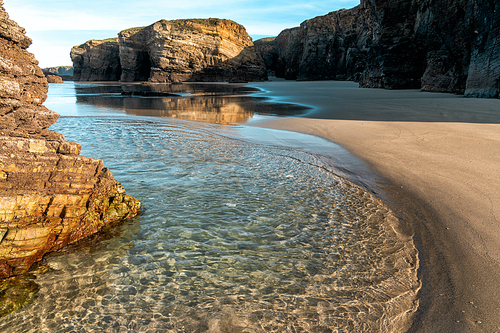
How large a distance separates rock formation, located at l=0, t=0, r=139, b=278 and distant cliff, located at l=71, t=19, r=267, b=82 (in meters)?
43.5

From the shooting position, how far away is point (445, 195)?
3.60 m

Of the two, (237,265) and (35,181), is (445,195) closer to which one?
(237,265)

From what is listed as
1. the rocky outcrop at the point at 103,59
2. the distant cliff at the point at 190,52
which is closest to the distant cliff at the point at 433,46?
the distant cliff at the point at 190,52

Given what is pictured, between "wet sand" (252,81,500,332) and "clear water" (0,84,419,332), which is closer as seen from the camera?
"clear water" (0,84,419,332)

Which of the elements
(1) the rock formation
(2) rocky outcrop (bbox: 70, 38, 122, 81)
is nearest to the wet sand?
(1) the rock formation

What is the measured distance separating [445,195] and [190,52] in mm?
46143

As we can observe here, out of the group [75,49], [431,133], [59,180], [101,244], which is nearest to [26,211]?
[59,180]

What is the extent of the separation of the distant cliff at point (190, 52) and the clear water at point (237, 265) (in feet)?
144

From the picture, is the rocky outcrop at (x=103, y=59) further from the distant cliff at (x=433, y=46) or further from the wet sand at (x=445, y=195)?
the wet sand at (x=445, y=195)

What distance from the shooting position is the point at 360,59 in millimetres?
35406

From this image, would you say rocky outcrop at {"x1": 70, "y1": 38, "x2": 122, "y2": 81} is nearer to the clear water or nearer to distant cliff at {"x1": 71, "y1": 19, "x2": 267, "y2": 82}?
distant cliff at {"x1": 71, "y1": 19, "x2": 267, "y2": 82}

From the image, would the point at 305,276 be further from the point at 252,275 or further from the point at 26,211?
the point at 26,211

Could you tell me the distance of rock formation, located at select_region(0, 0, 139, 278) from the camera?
7.67 ft

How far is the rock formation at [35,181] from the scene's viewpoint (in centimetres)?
234
